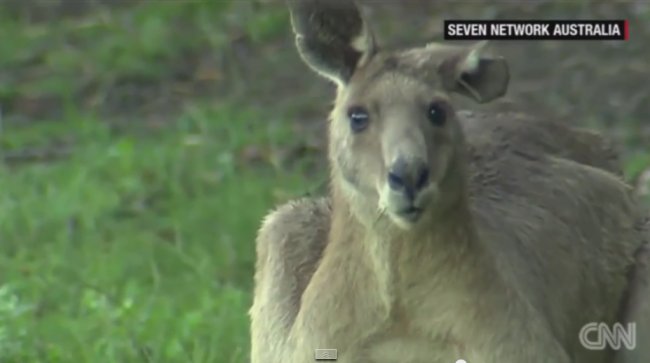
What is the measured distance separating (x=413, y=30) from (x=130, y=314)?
194 cm

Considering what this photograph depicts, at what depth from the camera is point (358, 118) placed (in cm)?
462

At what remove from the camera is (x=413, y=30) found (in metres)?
7.56

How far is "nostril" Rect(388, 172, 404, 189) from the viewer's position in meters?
4.39

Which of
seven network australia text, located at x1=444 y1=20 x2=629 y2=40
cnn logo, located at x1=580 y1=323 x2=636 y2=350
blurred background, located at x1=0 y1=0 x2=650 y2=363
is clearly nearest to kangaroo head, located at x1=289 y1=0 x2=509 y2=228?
cnn logo, located at x1=580 y1=323 x2=636 y2=350

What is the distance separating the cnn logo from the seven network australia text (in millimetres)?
922

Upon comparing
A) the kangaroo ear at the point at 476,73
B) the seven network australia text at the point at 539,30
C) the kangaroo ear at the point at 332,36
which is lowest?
the kangaroo ear at the point at 476,73

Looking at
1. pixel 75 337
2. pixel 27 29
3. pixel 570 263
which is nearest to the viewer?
pixel 570 263

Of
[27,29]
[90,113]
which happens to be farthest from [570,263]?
[27,29]

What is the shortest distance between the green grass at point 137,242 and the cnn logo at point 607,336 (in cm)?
115

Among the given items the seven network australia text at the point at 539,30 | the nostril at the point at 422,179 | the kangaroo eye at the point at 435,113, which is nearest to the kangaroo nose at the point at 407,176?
the nostril at the point at 422,179

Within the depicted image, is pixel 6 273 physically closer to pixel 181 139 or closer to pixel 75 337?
pixel 75 337

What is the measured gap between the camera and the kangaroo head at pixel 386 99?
4492 mm

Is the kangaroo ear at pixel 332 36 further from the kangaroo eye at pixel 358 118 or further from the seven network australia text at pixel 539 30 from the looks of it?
the seven network australia text at pixel 539 30

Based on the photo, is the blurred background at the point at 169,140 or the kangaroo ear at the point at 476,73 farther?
the blurred background at the point at 169,140
